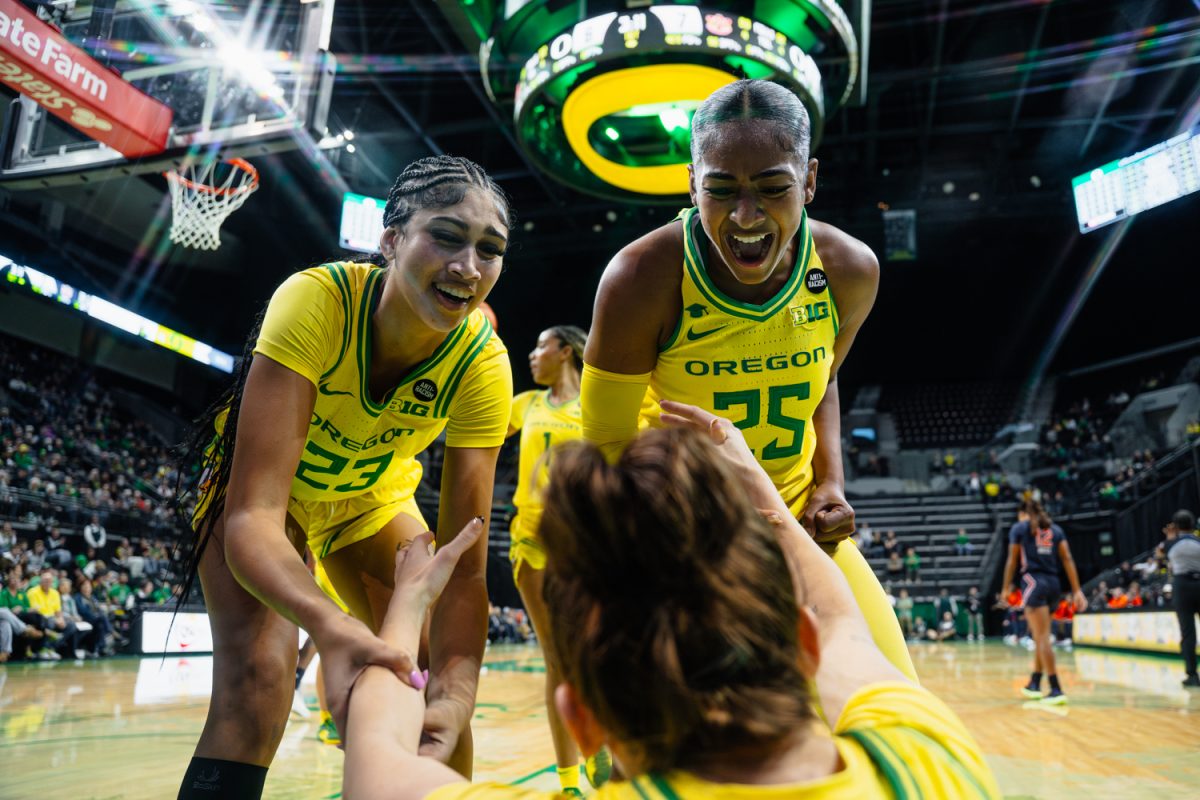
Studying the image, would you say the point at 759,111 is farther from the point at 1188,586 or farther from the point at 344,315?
the point at 1188,586

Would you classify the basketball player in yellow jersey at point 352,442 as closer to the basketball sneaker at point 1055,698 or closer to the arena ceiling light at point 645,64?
the arena ceiling light at point 645,64

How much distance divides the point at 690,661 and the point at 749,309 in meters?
1.64

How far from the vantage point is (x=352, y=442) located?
2.47 m

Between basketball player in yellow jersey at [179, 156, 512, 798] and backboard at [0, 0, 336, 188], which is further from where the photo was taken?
backboard at [0, 0, 336, 188]

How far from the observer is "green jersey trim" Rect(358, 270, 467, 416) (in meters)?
2.31

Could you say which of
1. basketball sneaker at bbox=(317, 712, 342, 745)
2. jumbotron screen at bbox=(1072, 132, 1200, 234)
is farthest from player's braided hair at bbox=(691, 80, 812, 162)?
jumbotron screen at bbox=(1072, 132, 1200, 234)

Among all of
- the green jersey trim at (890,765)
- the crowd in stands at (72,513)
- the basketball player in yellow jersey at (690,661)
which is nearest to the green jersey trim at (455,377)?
the basketball player in yellow jersey at (690,661)

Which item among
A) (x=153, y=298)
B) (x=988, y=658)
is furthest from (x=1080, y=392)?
(x=153, y=298)

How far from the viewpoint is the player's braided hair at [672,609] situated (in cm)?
87

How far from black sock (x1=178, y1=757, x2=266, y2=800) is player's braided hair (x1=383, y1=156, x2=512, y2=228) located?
4.64ft

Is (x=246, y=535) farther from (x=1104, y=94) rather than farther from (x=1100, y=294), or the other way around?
(x=1100, y=294)

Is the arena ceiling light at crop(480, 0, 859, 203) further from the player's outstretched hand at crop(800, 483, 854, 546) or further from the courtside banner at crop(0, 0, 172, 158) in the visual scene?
the player's outstretched hand at crop(800, 483, 854, 546)

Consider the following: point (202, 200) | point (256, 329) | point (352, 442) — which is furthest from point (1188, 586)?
point (202, 200)

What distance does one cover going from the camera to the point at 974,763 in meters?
0.97
